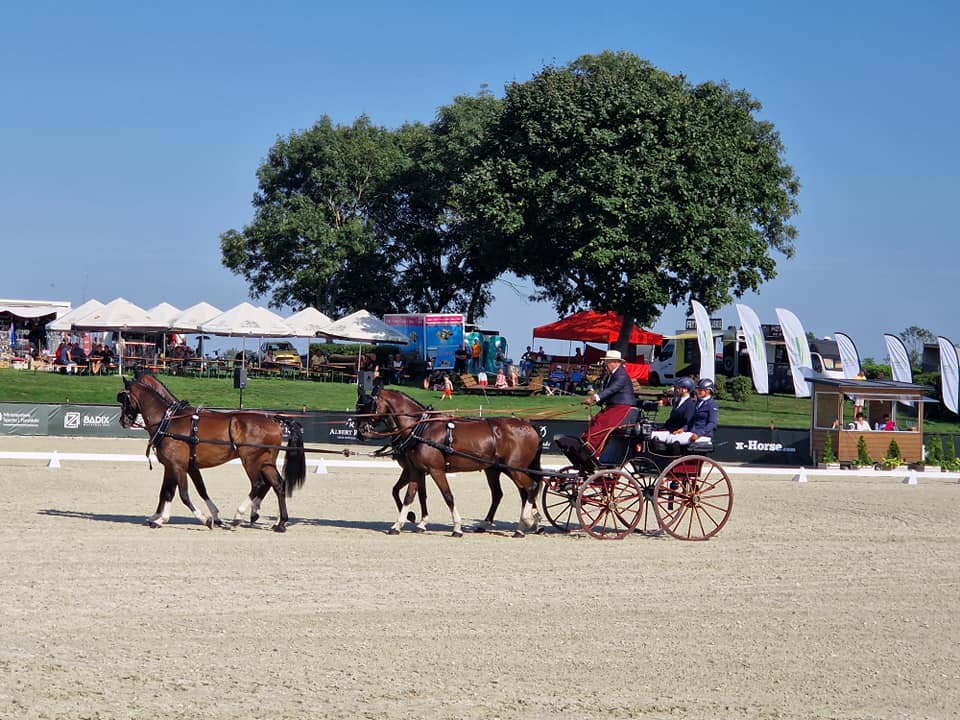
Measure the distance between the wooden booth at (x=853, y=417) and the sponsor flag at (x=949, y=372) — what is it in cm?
600

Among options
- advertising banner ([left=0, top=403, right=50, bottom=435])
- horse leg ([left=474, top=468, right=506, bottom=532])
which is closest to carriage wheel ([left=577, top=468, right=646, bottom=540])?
horse leg ([left=474, top=468, right=506, bottom=532])

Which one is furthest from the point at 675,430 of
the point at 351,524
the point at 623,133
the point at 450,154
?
the point at 450,154

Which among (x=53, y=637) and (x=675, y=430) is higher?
(x=675, y=430)

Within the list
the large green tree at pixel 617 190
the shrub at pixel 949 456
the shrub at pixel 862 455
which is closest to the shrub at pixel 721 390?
the large green tree at pixel 617 190

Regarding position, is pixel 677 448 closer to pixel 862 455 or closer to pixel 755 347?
pixel 862 455

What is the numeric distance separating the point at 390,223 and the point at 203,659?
159ft

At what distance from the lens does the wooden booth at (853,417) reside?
26906mm

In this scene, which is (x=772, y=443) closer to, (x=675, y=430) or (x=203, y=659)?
(x=675, y=430)

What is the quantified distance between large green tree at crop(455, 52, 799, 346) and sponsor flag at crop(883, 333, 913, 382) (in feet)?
23.7

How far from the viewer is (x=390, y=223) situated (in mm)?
55219

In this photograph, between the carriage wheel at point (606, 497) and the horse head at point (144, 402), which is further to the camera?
the horse head at point (144, 402)

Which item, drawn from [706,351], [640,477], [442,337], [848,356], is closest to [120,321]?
[442,337]

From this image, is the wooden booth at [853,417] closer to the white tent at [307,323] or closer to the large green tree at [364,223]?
the white tent at [307,323]

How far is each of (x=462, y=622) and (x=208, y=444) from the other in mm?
5667
